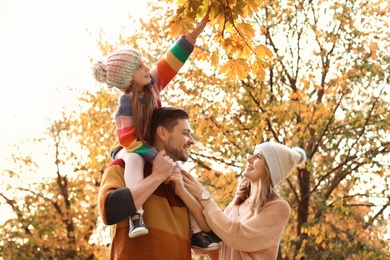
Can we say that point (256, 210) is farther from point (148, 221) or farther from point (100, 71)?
point (100, 71)

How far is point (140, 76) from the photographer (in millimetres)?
2977

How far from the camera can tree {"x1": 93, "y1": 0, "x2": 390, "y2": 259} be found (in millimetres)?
8477

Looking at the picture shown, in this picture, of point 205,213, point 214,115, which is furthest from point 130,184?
point 214,115

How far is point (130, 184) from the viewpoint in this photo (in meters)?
2.82

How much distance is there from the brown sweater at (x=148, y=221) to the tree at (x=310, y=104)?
5.23 meters

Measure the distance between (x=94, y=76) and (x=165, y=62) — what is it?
35 cm

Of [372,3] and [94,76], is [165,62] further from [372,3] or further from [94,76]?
[372,3]

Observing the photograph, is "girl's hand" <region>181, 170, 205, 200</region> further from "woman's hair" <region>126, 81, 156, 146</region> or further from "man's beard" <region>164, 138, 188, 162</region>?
"woman's hair" <region>126, 81, 156, 146</region>

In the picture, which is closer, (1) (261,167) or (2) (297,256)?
(1) (261,167)

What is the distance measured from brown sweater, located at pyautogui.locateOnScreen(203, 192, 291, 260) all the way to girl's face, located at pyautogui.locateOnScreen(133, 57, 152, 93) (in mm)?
642

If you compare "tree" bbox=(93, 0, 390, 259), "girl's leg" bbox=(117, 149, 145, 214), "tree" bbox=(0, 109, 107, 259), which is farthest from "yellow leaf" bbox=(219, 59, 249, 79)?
"tree" bbox=(0, 109, 107, 259)

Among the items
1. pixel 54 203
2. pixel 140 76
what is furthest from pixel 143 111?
pixel 54 203

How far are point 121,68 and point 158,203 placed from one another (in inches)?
24.9

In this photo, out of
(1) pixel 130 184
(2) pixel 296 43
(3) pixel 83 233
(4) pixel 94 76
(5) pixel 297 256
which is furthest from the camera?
(3) pixel 83 233
